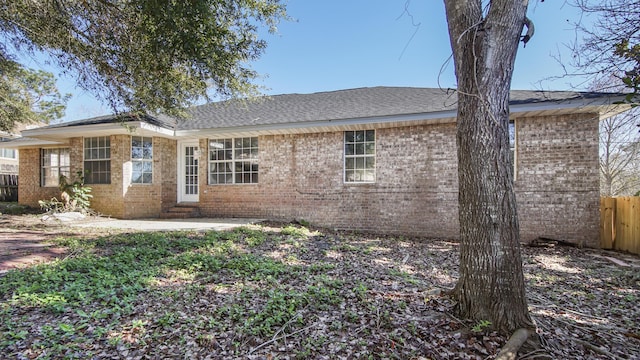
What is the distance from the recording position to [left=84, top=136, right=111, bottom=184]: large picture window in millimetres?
10797

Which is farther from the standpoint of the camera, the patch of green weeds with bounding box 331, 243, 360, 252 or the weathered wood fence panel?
the weathered wood fence panel

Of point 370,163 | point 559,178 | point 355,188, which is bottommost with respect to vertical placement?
point 355,188

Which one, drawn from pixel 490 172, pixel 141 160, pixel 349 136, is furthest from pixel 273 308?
pixel 141 160

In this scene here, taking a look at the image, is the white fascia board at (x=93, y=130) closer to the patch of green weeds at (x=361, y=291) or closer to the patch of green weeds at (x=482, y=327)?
the patch of green weeds at (x=361, y=291)

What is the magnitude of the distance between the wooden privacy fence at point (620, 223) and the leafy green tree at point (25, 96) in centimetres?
1447

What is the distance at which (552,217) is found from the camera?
782 cm

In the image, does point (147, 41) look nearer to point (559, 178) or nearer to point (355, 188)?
point (355, 188)

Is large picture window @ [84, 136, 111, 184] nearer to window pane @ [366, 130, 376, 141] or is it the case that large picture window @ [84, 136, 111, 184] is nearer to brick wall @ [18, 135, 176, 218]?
brick wall @ [18, 135, 176, 218]

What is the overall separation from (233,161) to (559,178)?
9102 mm

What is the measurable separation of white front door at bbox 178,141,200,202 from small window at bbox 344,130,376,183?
18.5 feet

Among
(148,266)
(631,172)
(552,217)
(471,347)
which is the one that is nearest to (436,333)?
(471,347)

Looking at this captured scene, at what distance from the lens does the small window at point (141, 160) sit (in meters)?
10.7

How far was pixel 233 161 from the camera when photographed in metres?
10.6

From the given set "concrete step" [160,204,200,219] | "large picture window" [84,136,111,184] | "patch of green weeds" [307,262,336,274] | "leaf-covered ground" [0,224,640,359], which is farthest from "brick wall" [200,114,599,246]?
"patch of green weeds" [307,262,336,274]
